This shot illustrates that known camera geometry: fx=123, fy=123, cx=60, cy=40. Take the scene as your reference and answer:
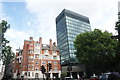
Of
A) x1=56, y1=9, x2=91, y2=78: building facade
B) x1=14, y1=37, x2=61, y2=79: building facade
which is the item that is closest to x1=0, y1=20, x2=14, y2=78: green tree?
x1=14, y1=37, x2=61, y2=79: building facade

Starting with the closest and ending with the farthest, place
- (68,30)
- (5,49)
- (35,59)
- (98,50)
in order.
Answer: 1. (5,49)
2. (98,50)
3. (35,59)
4. (68,30)

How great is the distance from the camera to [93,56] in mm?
35312

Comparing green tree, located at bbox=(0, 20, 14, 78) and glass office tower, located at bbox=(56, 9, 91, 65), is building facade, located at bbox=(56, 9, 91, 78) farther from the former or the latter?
green tree, located at bbox=(0, 20, 14, 78)

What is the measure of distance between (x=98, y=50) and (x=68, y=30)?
1963 inches

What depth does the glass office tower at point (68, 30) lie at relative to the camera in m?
80.0

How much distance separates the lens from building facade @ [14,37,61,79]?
150ft

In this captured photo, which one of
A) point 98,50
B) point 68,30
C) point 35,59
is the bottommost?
point 35,59

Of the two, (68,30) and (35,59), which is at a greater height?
(68,30)

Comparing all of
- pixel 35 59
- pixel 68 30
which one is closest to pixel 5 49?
pixel 35 59

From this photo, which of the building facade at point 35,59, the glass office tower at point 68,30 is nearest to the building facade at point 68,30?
the glass office tower at point 68,30

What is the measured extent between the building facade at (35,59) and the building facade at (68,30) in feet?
83.5

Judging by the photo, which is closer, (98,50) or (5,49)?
(5,49)

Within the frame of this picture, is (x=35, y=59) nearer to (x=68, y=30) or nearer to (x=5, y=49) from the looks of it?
(x=5, y=49)

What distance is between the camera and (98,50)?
113 feet
